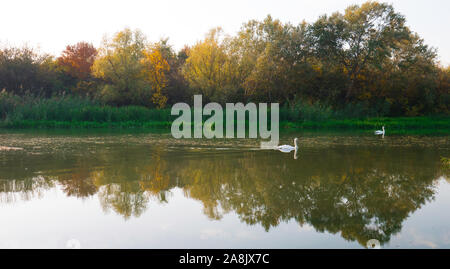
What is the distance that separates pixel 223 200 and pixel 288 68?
28605 mm

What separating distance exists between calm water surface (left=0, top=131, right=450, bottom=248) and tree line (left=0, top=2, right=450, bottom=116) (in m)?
21.5

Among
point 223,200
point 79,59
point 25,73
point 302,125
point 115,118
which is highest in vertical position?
point 79,59

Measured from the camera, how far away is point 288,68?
3450cm

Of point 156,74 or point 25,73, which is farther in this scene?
point 156,74

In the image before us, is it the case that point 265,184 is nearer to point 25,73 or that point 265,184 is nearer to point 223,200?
point 223,200

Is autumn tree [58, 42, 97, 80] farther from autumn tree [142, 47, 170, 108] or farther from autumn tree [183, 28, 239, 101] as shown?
autumn tree [183, 28, 239, 101]

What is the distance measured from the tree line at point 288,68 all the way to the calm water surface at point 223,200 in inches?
845

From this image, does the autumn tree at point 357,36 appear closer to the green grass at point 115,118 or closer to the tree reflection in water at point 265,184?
the green grass at point 115,118

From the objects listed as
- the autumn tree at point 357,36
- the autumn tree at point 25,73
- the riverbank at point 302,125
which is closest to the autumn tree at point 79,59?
the autumn tree at point 25,73

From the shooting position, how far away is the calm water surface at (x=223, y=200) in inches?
213

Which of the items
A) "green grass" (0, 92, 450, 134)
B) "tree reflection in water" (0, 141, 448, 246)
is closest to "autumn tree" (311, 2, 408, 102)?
"green grass" (0, 92, 450, 134)

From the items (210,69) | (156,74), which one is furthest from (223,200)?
(156,74)
